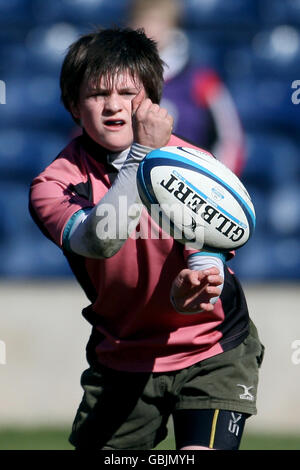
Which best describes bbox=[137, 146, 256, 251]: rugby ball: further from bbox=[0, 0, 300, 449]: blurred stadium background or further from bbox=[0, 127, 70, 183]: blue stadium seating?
bbox=[0, 127, 70, 183]: blue stadium seating

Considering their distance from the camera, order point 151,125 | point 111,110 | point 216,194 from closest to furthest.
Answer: point 151,125 < point 216,194 < point 111,110

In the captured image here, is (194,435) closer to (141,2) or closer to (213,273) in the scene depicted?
(213,273)

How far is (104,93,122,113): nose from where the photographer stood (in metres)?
3.22

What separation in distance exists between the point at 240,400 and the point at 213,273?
597mm

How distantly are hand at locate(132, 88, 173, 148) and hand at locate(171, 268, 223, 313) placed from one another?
0.41 metres

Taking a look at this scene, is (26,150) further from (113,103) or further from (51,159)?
(113,103)

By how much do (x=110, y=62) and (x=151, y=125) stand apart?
56 cm

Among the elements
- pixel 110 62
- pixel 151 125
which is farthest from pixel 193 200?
pixel 110 62

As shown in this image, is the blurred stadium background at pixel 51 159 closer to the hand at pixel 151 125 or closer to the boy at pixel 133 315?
the boy at pixel 133 315

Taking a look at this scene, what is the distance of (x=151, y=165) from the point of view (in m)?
2.88

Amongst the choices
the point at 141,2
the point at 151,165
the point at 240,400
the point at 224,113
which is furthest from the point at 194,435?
the point at 141,2

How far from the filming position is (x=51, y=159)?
6.95 metres

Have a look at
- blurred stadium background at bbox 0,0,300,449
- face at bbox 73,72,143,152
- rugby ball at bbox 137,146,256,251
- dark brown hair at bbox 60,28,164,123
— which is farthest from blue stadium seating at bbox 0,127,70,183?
rugby ball at bbox 137,146,256,251

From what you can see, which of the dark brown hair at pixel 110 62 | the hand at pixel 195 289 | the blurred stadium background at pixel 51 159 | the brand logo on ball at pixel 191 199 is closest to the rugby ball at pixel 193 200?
the brand logo on ball at pixel 191 199
